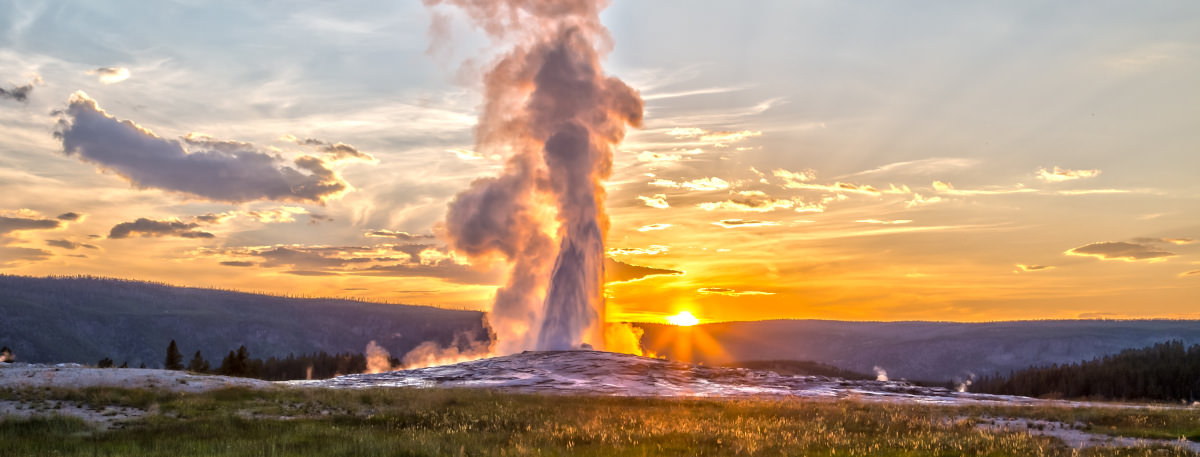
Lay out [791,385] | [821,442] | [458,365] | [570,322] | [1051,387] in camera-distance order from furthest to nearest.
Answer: [1051,387], [570,322], [458,365], [791,385], [821,442]

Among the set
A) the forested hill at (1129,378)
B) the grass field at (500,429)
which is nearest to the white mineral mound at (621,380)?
the grass field at (500,429)

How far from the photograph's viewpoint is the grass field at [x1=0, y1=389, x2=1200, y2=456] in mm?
20938

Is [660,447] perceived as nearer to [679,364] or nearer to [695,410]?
[695,410]

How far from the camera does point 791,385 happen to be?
72375 millimetres

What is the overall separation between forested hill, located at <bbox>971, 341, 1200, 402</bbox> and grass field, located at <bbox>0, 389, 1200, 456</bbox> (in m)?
89.3

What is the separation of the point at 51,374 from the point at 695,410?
35.6m

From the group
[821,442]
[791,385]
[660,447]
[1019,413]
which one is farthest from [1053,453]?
[791,385]

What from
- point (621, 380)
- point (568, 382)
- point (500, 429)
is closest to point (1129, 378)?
point (621, 380)

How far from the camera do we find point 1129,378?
13000cm

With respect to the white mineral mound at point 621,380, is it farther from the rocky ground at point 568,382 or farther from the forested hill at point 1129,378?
the forested hill at point 1129,378

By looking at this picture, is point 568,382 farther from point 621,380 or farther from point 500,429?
point 500,429

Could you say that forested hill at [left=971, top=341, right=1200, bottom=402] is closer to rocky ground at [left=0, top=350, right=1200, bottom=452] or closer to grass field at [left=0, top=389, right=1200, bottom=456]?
rocky ground at [left=0, top=350, right=1200, bottom=452]

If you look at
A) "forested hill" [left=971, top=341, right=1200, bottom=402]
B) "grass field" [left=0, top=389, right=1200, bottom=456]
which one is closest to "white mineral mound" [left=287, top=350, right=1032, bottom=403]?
"grass field" [left=0, top=389, right=1200, bottom=456]

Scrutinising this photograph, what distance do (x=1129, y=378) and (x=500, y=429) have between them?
132617 mm
